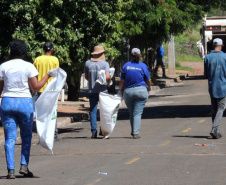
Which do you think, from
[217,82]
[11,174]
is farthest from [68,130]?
[11,174]

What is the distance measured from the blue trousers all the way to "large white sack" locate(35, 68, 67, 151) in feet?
1.35

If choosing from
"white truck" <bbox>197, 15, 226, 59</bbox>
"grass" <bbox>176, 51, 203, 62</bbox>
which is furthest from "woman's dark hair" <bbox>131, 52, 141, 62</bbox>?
"grass" <bbox>176, 51, 203, 62</bbox>

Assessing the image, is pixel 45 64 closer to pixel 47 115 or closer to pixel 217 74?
pixel 217 74

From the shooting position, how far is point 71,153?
12078mm

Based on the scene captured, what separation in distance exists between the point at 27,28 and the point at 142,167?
6.38 metres

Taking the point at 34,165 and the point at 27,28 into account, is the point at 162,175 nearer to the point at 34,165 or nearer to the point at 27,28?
the point at 34,165

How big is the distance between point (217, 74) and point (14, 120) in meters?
5.58

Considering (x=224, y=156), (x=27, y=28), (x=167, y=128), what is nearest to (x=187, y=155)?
(x=224, y=156)

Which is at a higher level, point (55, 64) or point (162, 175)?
point (55, 64)

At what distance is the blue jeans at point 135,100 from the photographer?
548 inches

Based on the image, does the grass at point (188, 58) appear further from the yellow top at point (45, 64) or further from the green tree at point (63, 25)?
the yellow top at point (45, 64)

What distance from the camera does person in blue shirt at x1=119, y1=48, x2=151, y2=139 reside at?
548 inches

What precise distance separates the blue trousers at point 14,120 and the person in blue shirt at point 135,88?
4.83 m

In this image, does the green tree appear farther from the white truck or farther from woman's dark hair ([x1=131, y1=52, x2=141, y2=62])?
the white truck
